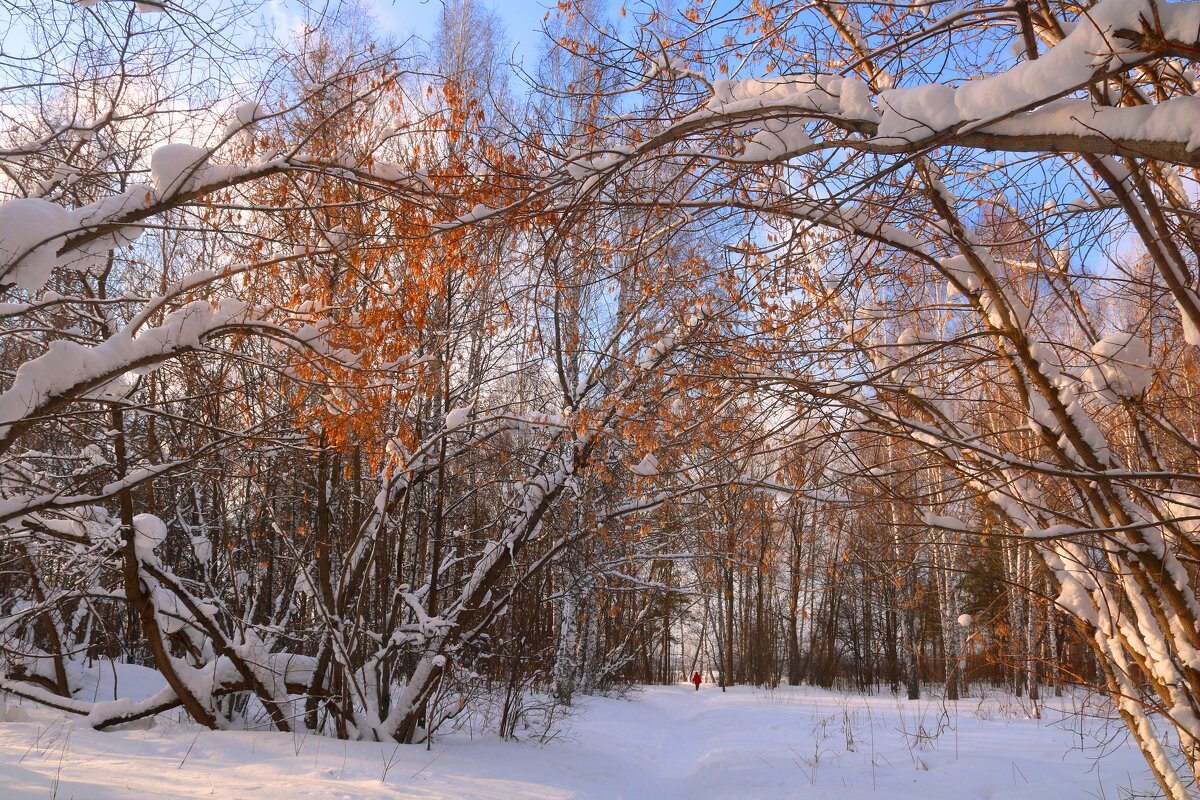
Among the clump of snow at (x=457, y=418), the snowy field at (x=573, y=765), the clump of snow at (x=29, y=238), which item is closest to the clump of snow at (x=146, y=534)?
the snowy field at (x=573, y=765)

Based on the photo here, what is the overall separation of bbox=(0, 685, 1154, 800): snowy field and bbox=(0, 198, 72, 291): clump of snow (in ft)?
9.01

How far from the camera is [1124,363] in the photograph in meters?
3.79

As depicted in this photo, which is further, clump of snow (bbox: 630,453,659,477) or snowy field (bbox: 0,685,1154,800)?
clump of snow (bbox: 630,453,659,477)

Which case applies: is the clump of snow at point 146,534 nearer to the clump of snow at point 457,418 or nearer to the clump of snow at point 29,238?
the clump of snow at point 457,418

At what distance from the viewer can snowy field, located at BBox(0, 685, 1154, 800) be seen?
5332mm

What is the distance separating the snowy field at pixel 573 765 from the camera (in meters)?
5.33

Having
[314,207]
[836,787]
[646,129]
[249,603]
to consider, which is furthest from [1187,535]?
[249,603]

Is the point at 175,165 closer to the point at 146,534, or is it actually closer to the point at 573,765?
the point at 146,534

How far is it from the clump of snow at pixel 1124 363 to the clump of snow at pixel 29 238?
5.48 metres

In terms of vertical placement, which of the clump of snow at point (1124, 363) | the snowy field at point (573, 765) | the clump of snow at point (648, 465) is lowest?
the snowy field at point (573, 765)

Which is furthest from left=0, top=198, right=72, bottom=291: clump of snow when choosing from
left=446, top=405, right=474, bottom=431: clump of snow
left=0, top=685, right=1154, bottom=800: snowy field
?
left=446, top=405, right=474, bottom=431: clump of snow

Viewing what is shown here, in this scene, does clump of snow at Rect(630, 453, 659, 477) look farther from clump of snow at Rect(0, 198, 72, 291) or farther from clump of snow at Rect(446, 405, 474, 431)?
clump of snow at Rect(0, 198, 72, 291)

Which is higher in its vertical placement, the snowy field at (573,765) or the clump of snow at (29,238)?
the clump of snow at (29,238)

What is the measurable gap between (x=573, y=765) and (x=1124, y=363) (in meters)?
6.37
